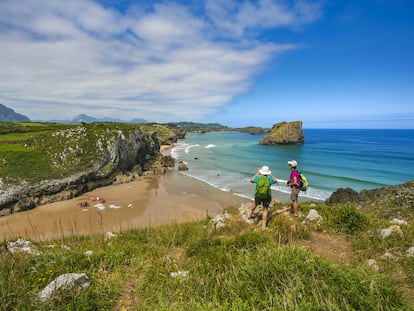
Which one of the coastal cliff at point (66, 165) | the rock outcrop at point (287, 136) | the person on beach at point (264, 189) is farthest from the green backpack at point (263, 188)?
the rock outcrop at point (287, 136)

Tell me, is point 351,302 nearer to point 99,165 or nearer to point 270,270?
point 270,270

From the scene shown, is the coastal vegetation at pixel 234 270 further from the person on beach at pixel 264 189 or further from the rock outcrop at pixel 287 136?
the rock outcrop at pixel 287 136

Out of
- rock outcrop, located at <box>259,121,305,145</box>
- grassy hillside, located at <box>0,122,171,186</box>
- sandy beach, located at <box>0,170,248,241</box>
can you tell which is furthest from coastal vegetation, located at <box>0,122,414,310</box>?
rock outcrop, located at <box>259,121,305,145</box>

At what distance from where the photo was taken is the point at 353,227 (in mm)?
6926

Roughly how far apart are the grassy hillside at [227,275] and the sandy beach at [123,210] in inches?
275

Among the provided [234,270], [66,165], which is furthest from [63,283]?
[66,165]

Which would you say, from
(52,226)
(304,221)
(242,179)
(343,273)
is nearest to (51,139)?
(52,226)

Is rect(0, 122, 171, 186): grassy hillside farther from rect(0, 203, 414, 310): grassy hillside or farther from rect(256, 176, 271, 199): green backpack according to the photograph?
rect(256, 176, 271, 199): green backpack

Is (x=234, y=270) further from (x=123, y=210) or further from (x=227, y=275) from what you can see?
(x=123, y=210)

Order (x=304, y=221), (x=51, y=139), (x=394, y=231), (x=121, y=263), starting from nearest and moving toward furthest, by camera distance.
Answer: (x=121, y=263) < (x=394, y=231) < (x=304, y=221) < (x=51, y=139)

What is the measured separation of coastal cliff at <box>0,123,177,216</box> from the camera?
57.9ft

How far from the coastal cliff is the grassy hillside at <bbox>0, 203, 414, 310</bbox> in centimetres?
1590

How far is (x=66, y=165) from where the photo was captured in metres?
22.0

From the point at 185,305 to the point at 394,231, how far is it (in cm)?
629
